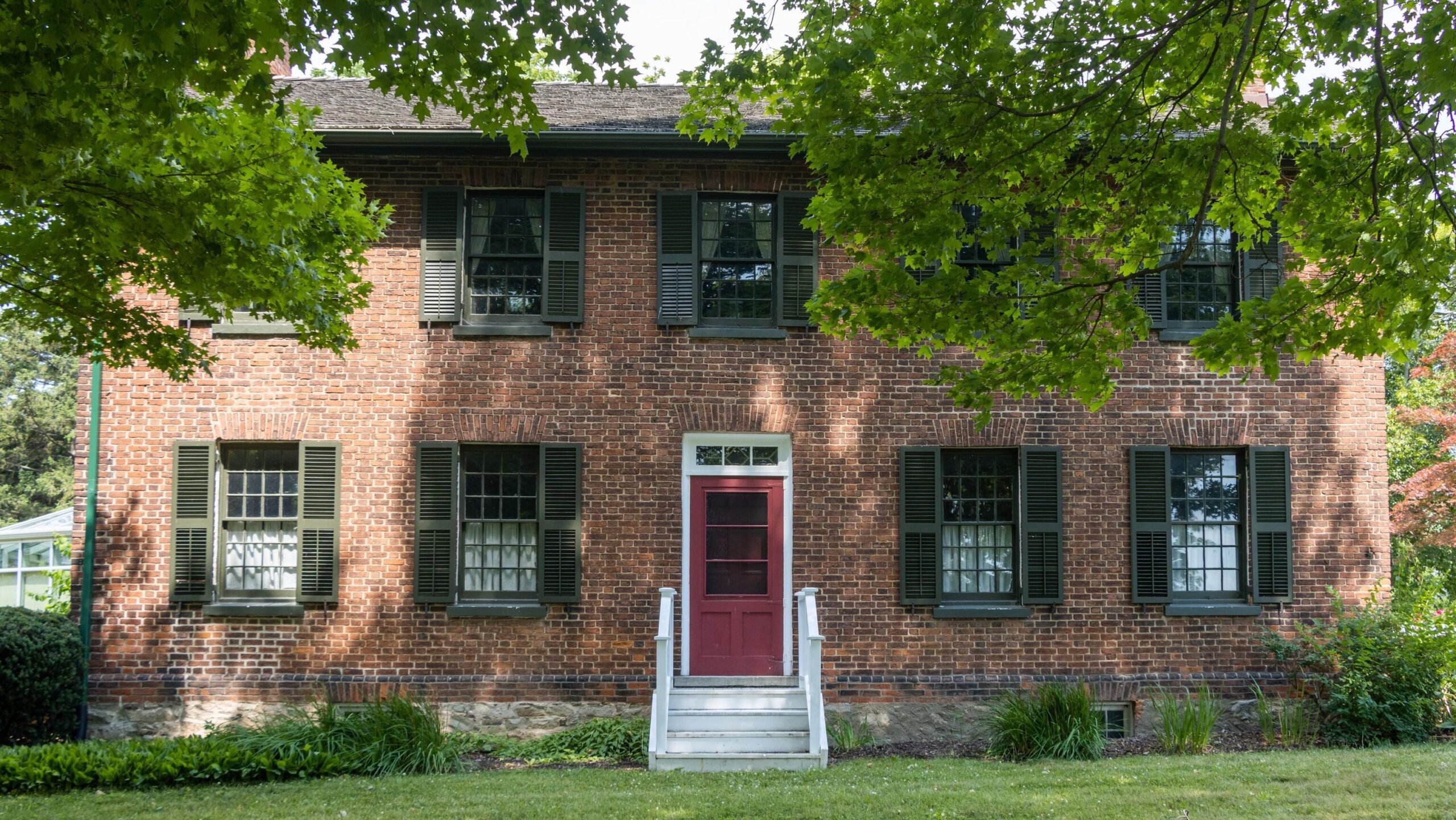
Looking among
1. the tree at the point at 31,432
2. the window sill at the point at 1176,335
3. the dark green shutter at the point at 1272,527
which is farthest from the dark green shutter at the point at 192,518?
the tree at the point at 31,432

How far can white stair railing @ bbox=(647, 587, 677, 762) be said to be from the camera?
10469 mm

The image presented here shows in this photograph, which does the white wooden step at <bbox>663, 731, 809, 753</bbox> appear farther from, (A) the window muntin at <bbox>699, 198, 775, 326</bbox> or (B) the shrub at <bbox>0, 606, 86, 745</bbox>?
(B) the shrub at <bbox>0, 606, 86, 745</bbox>

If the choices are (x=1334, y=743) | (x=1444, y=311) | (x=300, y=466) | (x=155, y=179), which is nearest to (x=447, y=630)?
(x=300, y=466)

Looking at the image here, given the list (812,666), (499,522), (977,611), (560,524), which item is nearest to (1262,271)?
(977,611)

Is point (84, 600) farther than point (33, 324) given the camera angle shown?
Yes

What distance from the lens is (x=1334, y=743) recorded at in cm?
1143

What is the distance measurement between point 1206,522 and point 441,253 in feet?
30.0

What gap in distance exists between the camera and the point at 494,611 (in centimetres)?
1170

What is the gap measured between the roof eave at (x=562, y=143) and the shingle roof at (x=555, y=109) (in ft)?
0.21

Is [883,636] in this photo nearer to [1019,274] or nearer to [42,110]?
[1019,274]

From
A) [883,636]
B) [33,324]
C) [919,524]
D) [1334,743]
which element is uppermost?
[33,324]

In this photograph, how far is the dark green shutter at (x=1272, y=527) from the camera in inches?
475

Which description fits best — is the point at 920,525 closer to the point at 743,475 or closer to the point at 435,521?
the point at 743,475

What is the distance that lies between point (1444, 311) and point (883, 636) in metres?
25.4
